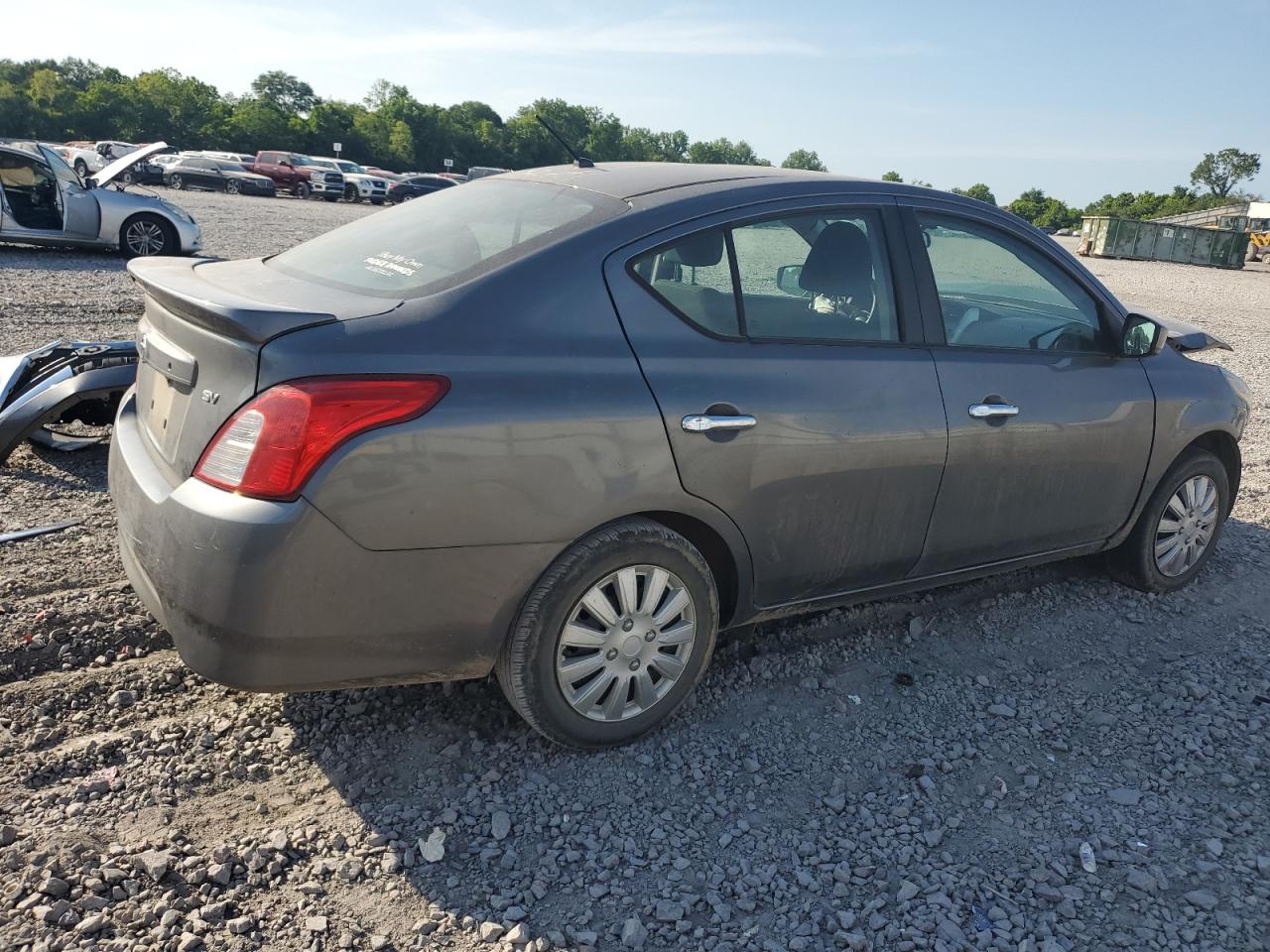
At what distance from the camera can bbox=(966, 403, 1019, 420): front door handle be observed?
368cm

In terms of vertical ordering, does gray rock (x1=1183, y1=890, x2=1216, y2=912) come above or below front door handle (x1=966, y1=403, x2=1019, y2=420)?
below

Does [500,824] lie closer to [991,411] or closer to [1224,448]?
[991,411]

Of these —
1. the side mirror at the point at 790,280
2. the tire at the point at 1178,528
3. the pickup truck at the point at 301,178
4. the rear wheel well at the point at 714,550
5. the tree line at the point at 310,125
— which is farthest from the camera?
the tree line at the point at 310,125

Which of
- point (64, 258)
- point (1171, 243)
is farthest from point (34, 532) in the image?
point (1171, 243)

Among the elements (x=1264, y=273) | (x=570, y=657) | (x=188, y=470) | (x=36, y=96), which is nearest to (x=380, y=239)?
(x=188, y=470)

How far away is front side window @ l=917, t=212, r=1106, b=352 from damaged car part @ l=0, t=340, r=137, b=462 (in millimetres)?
3949

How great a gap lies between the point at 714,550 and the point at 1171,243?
1855 inches

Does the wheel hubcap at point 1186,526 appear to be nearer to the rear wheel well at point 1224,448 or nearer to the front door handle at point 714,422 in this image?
the rear wheel well at point 1224,448

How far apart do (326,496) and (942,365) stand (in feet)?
7.32

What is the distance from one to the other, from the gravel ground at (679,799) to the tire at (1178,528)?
45cm

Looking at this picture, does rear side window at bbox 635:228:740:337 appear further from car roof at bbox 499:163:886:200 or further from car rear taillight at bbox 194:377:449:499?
car rear taillight at bbox 194:377:449:499

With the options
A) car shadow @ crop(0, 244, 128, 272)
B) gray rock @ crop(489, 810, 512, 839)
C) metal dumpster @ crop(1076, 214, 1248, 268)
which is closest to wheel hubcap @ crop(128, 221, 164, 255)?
car shadow @ crop(0, 244, 128, 272)

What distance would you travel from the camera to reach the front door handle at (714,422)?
3.01 m

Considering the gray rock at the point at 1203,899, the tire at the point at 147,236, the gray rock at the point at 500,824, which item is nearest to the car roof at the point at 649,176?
the gray rock at the point at 500,824
